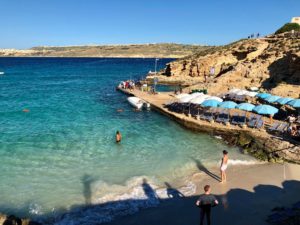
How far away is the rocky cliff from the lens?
106 ft

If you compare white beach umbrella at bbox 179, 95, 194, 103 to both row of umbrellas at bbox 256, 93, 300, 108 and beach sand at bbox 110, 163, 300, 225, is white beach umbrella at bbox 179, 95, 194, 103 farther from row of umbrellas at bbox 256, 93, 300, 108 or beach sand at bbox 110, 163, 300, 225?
beach sand at bbox 110, 163, 300, 225

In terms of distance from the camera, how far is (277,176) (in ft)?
55.2

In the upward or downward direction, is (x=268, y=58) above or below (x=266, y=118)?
above

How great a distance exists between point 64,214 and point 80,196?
5.26 feet

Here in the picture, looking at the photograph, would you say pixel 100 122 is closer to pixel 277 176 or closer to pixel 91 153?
pixel 91 153

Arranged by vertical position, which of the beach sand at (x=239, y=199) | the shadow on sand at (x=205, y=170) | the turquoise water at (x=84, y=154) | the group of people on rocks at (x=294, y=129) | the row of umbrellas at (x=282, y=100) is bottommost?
the turquoise water at (x=84, y=154)

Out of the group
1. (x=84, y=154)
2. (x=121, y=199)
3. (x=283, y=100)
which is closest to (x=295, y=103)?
(x=283, y=100)

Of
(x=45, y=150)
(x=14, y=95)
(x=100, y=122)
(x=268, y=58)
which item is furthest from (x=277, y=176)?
(x=14, y=95)

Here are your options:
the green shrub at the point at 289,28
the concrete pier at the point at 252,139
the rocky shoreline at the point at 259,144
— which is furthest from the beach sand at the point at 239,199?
the green shrub at the point at 289,28

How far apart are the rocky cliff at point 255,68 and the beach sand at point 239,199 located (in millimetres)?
13156

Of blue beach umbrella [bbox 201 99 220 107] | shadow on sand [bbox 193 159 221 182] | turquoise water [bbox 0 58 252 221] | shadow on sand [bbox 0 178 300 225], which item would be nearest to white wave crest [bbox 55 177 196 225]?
shadow on sand [bbox 0 178 300 225]

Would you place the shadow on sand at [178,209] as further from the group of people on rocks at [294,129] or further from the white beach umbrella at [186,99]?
the white beach umbrella at [186,99]

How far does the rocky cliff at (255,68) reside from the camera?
32219mm

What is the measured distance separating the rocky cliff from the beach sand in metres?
13.2
